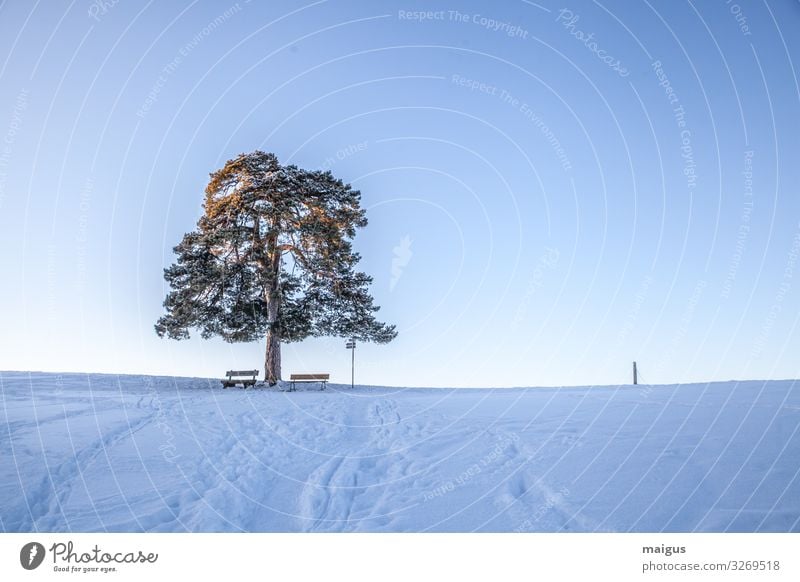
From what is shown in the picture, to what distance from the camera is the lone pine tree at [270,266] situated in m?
18.9

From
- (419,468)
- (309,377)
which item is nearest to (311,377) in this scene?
(309,377)

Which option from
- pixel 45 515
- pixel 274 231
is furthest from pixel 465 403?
pixel 274 231

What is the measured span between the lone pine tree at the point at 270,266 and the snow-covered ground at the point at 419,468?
859cm

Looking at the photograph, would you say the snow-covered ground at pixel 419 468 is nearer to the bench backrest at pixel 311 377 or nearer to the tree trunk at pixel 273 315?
the bench backrest at pixel 311 377

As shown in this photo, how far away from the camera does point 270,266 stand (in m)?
19.4

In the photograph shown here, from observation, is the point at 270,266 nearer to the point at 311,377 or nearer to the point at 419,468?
the point at 311,377

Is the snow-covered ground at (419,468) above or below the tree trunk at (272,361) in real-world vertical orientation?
below

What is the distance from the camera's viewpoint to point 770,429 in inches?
280

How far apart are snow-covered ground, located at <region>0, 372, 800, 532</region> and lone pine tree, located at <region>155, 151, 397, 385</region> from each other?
8.59 m

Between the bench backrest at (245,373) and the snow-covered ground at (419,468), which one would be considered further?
the bench backrest at (245,373)

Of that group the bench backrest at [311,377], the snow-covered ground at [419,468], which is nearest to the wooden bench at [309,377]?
the bench backrest at [311,377]

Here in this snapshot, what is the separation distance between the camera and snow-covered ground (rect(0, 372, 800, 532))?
5.04 metres

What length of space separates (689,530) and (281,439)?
7230 mm
